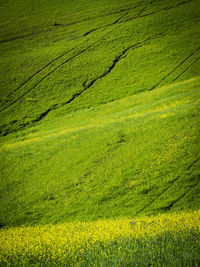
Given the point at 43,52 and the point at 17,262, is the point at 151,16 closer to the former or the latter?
the point at 43,52

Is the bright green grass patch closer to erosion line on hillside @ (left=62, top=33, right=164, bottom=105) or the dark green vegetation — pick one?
the dark green vegetation

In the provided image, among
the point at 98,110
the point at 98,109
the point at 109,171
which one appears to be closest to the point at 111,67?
the point at 98,109

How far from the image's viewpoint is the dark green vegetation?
22266 millimetres

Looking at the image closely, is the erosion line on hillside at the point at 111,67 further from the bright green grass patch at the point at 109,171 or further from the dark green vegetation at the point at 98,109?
the bright green grass patch at the point at 109,171

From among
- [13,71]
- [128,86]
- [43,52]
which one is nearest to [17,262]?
[128,86]

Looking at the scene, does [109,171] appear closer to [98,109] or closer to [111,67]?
[98,109]

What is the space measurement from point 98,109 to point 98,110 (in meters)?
Answer: 0.73

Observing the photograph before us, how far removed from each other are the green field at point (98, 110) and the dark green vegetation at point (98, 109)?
0.51 feet

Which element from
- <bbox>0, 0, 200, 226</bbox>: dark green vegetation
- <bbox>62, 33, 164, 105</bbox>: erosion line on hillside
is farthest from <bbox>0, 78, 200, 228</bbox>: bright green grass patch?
<bbox>62, 33, 164, 105</bbox>: erosion line on hillside

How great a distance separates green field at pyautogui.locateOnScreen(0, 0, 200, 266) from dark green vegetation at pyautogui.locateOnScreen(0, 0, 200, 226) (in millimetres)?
154

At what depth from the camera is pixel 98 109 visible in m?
51.7

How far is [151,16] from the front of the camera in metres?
89.2

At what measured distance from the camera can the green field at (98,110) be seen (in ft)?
72.1

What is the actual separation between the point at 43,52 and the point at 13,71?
12818 millimetres
